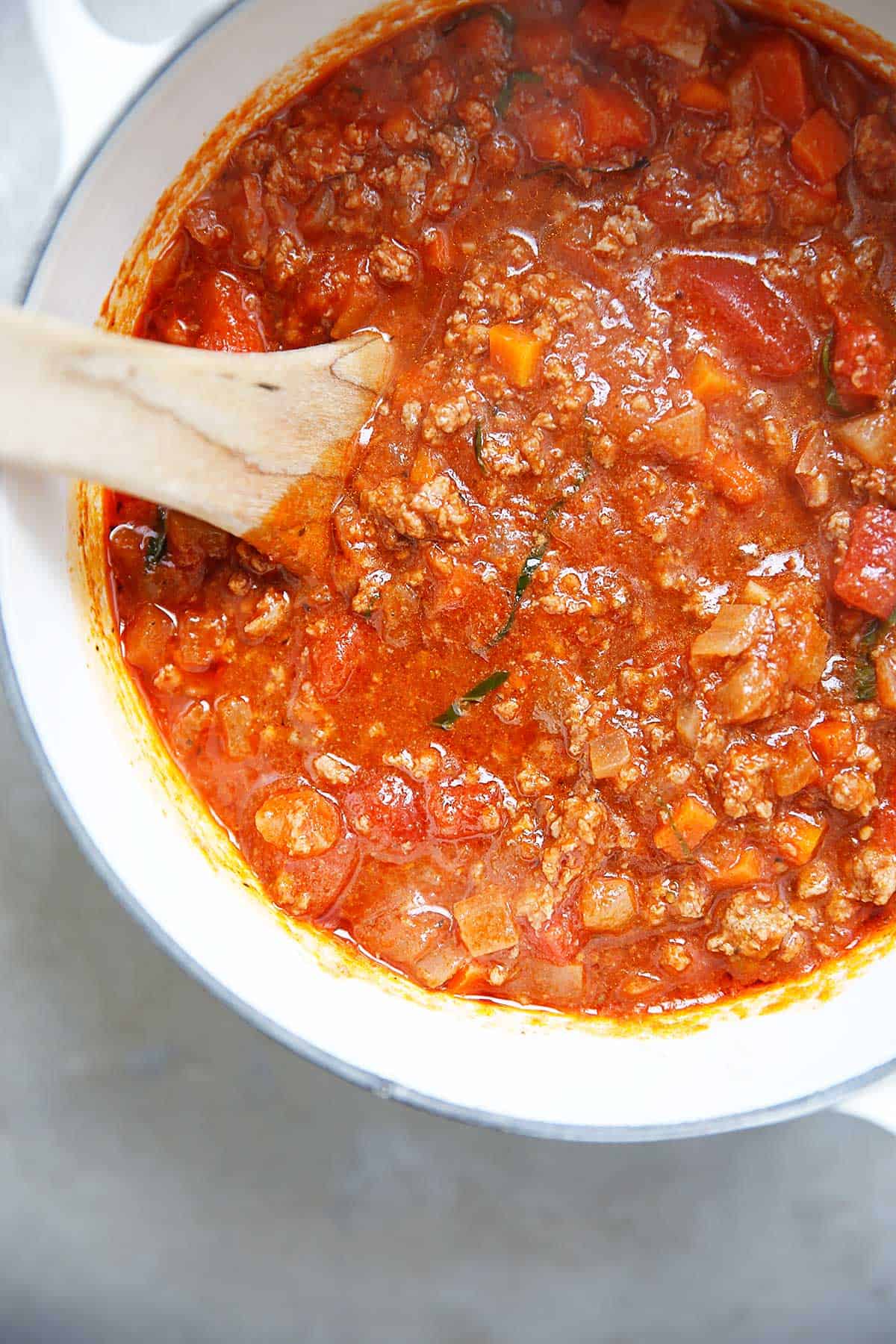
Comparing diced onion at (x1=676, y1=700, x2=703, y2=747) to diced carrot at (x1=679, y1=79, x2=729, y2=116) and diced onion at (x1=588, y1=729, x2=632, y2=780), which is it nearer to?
diced onion at (x1=588, y1=729, x2=632, y2=780)

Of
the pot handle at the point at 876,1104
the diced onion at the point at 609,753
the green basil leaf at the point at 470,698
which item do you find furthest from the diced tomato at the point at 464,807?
the pot handle at the point at 876,1104

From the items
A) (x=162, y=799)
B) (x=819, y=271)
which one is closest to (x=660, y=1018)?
(x=162, y=799)

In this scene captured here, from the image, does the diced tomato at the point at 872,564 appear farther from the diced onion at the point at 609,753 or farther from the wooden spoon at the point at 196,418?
the wooden spoon at the point at 196,418

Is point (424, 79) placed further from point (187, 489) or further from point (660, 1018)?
point (660, 1018)

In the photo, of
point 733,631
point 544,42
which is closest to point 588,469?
point 733,631

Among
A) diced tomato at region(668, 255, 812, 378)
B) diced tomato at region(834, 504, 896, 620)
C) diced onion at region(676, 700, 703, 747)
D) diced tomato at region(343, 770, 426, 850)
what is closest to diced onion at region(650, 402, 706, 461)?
diced tomato at region(668, 255, 812, 378)

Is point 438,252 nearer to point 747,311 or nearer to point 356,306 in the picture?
point 356,306
